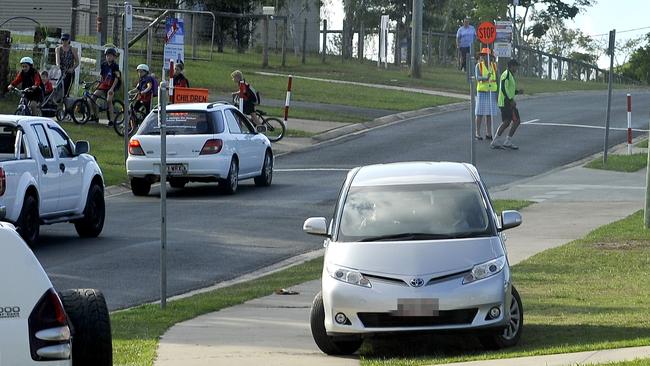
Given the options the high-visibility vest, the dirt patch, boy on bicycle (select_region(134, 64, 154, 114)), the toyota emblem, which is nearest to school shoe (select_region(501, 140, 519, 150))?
the high-visibility vest

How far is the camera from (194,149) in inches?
1010

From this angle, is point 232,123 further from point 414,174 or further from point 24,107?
point 414,174

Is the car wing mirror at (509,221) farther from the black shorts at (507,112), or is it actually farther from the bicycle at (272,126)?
the bicycle at (272,126)

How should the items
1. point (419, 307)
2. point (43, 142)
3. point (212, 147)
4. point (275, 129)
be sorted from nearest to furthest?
point (419, 307), point (43, 142), point (212, 147), point (275, 129)

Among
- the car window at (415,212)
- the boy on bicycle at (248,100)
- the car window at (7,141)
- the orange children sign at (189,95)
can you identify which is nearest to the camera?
the car window at (415,212)

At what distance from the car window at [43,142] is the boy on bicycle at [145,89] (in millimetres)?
13058

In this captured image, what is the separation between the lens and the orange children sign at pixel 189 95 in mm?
31906

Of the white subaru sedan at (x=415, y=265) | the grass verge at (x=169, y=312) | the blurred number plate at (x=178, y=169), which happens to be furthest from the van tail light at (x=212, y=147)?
the white subaru sedan at (x=415, y=265)

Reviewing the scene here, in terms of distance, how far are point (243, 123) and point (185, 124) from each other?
1.90 metres

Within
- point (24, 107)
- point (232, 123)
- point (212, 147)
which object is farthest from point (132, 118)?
point (212, 147)

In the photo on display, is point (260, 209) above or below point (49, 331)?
below

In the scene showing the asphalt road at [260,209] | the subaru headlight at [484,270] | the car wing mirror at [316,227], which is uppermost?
the car wing mirror at [316,227]

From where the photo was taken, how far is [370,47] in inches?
2704

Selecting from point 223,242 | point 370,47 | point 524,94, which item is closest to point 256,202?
point 223,242
